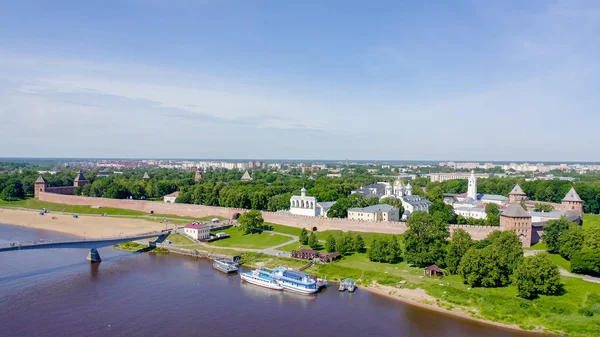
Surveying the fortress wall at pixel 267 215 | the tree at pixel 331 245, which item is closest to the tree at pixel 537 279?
the fortress wall at pixel 267 215

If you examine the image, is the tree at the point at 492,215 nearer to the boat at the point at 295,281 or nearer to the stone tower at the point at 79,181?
the boat at the point at 295,281

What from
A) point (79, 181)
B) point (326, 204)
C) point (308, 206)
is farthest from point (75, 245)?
point (79, 181)

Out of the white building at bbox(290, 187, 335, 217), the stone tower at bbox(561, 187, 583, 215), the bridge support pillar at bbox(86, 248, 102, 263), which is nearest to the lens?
the bridge support pillar at bbox(86, 248, 102, 263)

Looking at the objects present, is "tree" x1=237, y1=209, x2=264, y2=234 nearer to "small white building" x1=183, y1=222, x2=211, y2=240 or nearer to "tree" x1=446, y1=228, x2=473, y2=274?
"small white building" x1=183, y1=222, x2=211, y2=240

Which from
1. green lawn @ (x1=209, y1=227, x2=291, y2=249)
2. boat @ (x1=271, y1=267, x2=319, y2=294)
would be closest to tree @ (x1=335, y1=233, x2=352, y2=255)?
boat @ (x1=271, y1=267, x2=319, y2=294)

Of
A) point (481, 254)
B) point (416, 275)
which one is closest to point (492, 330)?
point (481, 254)
